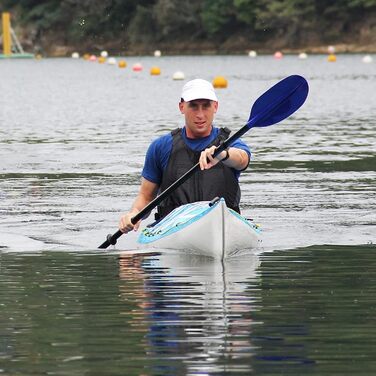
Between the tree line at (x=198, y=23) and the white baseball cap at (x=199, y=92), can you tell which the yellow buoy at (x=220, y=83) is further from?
the tree line at (x=198, y=23)

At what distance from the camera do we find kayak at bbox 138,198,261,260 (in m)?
A: 12.2

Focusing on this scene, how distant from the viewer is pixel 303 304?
9.77 metres

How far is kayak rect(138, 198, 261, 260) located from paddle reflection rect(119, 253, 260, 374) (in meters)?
0.12

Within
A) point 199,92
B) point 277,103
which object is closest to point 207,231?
point 199,92

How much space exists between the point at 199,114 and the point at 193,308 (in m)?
2.99

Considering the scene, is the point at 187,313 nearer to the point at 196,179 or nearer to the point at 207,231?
the point at 207,231

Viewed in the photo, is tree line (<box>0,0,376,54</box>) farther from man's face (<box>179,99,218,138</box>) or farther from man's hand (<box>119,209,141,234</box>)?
man's face (<box>179,99,218,138</box>)

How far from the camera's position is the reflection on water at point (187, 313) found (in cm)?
789

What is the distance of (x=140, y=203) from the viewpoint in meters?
12.8

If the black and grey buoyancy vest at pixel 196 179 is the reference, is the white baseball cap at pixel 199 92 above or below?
above

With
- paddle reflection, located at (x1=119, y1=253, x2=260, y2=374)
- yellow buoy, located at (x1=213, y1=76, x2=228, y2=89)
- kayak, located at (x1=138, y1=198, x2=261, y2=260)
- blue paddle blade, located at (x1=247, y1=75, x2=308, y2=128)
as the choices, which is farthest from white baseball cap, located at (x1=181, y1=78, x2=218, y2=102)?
yellow buoy, located at (x1=213, y1=76, x2=228, y2=89)

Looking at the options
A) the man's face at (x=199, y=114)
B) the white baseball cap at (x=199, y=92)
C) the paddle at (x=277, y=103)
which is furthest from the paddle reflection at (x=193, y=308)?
the white baseball cap at (x=199, y=92)

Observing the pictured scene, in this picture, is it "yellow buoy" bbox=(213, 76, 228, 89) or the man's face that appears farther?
"yellow buoy" bbox=(213, 76, 228, 89)

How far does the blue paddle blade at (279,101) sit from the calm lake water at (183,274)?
1117mm
